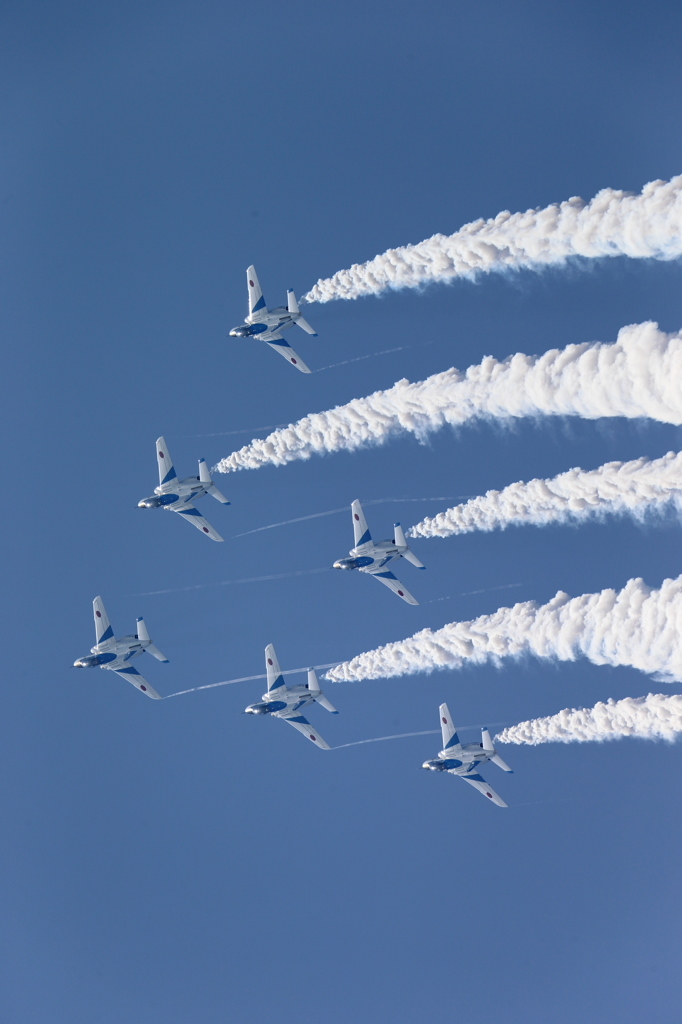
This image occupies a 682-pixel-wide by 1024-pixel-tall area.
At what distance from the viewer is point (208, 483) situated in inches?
2170

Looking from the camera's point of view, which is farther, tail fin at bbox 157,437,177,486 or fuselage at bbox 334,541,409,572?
tail fin at bbox 157,437,177,486

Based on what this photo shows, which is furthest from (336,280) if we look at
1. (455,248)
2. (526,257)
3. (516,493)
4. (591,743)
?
(591,743)

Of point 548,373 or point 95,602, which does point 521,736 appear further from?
point 95,602

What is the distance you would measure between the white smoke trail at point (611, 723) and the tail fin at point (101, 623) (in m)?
20.5

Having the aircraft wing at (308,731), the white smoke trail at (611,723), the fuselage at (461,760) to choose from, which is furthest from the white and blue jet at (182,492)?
the white smoke trail at (611,723)

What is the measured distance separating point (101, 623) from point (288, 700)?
1031 cm

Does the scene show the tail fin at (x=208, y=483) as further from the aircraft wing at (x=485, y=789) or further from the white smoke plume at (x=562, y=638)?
the aircraft wing at (x=485, y=789)

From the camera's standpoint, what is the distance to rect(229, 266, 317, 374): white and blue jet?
173ft

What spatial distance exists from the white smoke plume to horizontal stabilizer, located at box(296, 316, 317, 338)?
14.5m

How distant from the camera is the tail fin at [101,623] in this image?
57.8 meters

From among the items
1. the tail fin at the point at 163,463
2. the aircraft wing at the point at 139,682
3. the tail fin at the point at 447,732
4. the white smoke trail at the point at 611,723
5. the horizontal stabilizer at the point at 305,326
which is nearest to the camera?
the white smoke trail at the point at 611,723

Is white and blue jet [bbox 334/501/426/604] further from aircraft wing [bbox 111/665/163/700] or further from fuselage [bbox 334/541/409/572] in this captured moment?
aircraft wing [bbox 111/665/163/700]

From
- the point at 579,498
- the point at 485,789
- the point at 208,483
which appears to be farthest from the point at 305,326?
the point at 485,789

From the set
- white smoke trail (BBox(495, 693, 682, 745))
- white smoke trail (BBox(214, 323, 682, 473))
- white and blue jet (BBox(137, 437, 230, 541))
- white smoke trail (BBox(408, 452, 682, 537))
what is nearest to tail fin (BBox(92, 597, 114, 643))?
white and blue jet (BBox(137, 437, 230, 541))
